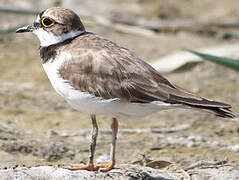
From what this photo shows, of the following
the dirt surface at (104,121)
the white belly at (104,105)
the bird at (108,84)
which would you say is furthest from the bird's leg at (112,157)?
the dirt surface at (104,121)

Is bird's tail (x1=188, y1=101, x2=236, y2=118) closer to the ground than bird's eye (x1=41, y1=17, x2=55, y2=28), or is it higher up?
closer to the ground

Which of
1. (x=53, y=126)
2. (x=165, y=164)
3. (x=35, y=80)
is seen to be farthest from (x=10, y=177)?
(x=35, y=80)

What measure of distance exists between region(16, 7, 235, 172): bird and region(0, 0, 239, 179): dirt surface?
3.23ft

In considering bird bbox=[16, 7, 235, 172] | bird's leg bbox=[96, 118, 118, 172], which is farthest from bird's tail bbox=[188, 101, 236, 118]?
bird's leg bbox=[96, 118, 118, 172]

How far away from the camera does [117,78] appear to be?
14.3 feet

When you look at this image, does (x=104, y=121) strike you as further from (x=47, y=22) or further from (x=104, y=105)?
(x=104, y=105)

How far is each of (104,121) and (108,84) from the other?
2.52 meters

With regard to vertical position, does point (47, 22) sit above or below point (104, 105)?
above

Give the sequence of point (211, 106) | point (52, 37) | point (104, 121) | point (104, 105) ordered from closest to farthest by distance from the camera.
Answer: point (211, 106), point (104, 105), point (52, 37), point (104, 121)

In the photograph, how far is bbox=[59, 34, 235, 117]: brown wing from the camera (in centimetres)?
426

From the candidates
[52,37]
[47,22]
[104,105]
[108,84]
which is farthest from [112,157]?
[47,22]

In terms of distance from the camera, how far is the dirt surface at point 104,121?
562 centimetres

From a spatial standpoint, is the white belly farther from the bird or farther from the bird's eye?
the bird's eye

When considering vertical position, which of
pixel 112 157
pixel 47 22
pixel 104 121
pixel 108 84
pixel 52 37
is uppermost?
pixel 47 22
